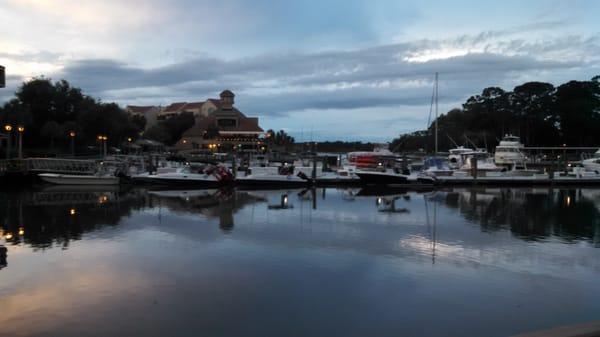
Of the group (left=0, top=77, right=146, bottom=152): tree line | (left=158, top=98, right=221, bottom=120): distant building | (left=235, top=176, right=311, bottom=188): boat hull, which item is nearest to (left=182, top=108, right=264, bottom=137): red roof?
(left=158, top=98, right=221, bottom=120): distant building

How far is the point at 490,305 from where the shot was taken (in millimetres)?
9445

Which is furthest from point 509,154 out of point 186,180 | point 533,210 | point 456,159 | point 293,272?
point 293,272

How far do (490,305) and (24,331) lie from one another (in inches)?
315

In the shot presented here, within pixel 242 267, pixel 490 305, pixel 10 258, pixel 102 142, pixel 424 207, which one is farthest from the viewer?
pixel 102 142

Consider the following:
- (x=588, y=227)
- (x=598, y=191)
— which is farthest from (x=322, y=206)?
(x=598, y=191)

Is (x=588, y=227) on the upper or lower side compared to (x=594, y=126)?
lower

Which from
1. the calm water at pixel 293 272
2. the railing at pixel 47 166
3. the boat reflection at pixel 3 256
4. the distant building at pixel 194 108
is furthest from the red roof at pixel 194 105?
the boat reflection at pixel 3 256

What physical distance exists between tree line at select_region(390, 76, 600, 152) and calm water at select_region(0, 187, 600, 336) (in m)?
56.0

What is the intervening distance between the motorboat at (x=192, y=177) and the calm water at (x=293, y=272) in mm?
11983

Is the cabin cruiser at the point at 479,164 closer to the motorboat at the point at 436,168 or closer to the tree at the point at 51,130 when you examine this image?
the motorboat at the point at 436,168

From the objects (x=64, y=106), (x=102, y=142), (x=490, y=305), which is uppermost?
(x=64, y=106)

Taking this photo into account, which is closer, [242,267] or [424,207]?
[242,267]

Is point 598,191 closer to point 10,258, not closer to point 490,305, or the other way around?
point 490,305

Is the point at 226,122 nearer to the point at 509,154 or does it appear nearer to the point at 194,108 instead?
the point at 194,108
